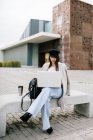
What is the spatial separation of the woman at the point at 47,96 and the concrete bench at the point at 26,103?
21cm

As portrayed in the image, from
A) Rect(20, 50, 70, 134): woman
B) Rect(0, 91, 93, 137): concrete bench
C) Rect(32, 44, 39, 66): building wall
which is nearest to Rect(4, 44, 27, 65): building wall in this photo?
Rect(32, 44, 39, 66): building wall

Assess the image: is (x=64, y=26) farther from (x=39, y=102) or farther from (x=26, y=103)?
(x=39, y=102)

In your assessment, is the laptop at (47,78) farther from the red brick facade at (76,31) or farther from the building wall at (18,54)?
the building wall at (18,54)

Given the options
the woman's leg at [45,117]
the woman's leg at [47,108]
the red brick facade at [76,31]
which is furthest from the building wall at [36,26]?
the woman's leg at [45,117]

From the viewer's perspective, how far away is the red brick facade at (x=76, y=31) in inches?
1177

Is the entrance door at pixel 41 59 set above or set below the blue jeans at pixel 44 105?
above

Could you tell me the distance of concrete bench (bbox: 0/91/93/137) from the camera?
145 inches

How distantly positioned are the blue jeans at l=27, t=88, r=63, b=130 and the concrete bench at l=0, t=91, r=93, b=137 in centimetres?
26

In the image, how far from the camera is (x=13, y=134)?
3738mm

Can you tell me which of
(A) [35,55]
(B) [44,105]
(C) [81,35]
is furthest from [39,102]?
(A) [35,55]

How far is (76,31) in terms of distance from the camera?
99.2 feet

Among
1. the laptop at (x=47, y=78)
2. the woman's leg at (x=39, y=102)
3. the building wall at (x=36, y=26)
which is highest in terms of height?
the building wall at (x=36, y=26)

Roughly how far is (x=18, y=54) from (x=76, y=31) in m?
14.4

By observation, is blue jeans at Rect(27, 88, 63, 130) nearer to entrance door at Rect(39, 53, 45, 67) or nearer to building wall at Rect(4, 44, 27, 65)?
entrance door at Rect(39, 53, 45, 67)
